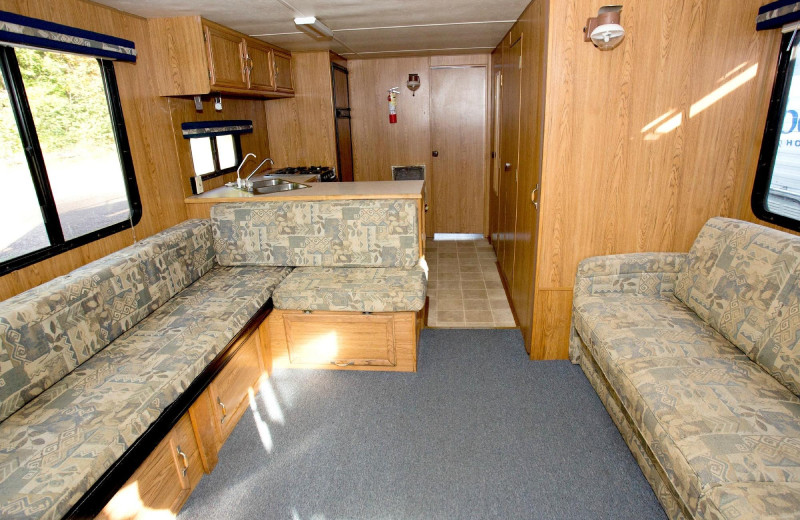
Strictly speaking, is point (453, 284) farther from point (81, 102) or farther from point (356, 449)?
point (81, 102)

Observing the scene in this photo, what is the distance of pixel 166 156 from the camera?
10.2ft

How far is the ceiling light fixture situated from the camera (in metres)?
3.11

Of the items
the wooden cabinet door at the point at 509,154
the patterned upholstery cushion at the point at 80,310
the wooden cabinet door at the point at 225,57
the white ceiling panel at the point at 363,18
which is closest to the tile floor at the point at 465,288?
the wooden cabinet door at the point at 509,154

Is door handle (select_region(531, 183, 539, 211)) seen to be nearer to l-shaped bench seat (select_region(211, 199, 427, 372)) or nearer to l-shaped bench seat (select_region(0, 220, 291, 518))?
l-shaped bench seat (select_region(211, 199, 427, 372))

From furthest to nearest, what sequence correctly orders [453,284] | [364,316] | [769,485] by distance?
[453,284] → [364,316] → [769,485]

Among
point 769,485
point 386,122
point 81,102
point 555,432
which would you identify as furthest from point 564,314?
point 386,122

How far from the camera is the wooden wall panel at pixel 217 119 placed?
325 cm

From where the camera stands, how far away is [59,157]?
7.62 feet

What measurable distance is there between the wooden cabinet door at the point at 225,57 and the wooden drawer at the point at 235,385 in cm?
186

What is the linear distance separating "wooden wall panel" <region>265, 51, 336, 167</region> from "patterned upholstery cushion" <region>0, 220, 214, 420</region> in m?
2.43

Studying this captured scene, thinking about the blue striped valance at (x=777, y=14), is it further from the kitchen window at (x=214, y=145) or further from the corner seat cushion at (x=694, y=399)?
the kitchen window at (x=214, y=145)

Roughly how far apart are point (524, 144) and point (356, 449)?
89.6 inches

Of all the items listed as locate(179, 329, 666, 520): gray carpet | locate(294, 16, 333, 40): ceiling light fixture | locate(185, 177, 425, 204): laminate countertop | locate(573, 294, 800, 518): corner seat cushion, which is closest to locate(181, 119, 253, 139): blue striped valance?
locate(185, 177, 425, 204): laminate countertop

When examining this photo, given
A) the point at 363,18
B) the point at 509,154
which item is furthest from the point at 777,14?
the point at 363,18
